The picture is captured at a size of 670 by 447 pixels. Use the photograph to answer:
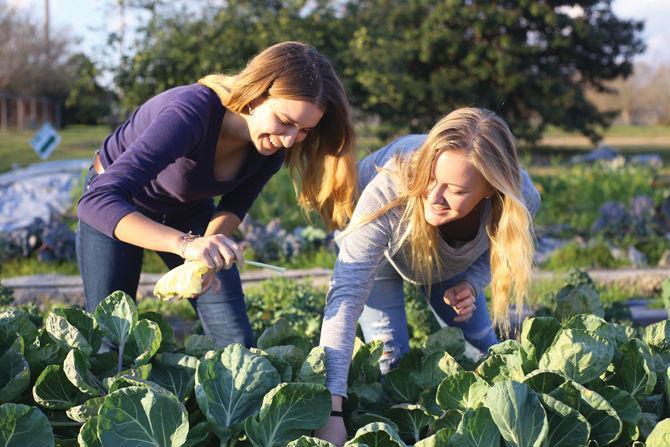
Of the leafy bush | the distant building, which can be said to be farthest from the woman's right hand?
the distant building

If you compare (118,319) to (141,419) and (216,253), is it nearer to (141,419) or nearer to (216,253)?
(216,253)

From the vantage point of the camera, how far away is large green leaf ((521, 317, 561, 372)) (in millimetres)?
1768

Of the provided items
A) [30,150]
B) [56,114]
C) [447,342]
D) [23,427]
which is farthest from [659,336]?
[56,114]

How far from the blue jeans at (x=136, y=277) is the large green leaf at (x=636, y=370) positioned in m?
1.28

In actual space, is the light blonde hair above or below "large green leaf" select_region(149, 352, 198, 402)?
above

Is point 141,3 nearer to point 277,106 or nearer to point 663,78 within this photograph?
point 277,106

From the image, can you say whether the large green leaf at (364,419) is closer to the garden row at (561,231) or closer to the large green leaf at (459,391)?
the large green leaf at (459,391)

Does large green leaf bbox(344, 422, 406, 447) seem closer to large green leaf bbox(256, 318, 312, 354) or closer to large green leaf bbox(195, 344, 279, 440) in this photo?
large green leaf bbox(195, 344, 279, 440)

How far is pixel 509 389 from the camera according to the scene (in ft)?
4.82

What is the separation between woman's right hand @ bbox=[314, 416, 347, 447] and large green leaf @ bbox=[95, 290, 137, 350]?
51 centimetres

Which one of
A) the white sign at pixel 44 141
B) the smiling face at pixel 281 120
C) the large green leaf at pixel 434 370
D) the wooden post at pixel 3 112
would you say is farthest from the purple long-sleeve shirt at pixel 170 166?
the wooden post at pixel 3 112

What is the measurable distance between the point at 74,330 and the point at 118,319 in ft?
0.34

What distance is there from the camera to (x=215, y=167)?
250 centimetres

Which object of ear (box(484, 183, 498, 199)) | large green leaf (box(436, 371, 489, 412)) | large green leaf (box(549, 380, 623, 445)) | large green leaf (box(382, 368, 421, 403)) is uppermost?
ear (box(484, 183, 498, 199))
